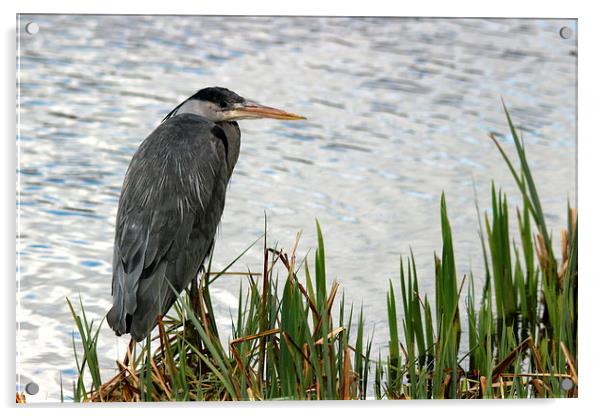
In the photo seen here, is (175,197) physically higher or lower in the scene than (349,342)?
higher

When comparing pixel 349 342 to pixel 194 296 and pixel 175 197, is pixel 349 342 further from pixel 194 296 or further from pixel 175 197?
pixel 175 197

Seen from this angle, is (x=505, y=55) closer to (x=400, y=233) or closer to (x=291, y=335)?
(x=400, y=233)

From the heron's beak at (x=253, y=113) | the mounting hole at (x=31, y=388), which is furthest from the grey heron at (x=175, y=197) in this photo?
the mounting hole at (x=31, y=388)

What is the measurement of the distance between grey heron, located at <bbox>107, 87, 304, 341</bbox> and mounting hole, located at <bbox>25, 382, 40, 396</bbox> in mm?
256

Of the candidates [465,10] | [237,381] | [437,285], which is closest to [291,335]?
[237,381]

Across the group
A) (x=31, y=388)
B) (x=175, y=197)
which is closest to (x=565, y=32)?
(x=175, y=197)

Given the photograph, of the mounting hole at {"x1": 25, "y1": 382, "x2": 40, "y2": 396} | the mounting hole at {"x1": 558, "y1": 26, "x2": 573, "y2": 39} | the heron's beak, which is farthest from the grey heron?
the mounting hole at {"x1": 558, "y1": 26, "x2": 573, "y2": 39}

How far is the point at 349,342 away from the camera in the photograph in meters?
3.37

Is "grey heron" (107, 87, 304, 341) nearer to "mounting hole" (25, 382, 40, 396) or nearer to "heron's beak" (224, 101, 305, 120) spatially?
"heron's beak" (224, 101, 305, 120)

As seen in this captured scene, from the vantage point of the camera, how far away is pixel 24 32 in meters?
3.35

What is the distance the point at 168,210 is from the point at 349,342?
604 millimetres

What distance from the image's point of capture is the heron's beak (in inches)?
139

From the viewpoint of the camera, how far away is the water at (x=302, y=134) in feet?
11.1
